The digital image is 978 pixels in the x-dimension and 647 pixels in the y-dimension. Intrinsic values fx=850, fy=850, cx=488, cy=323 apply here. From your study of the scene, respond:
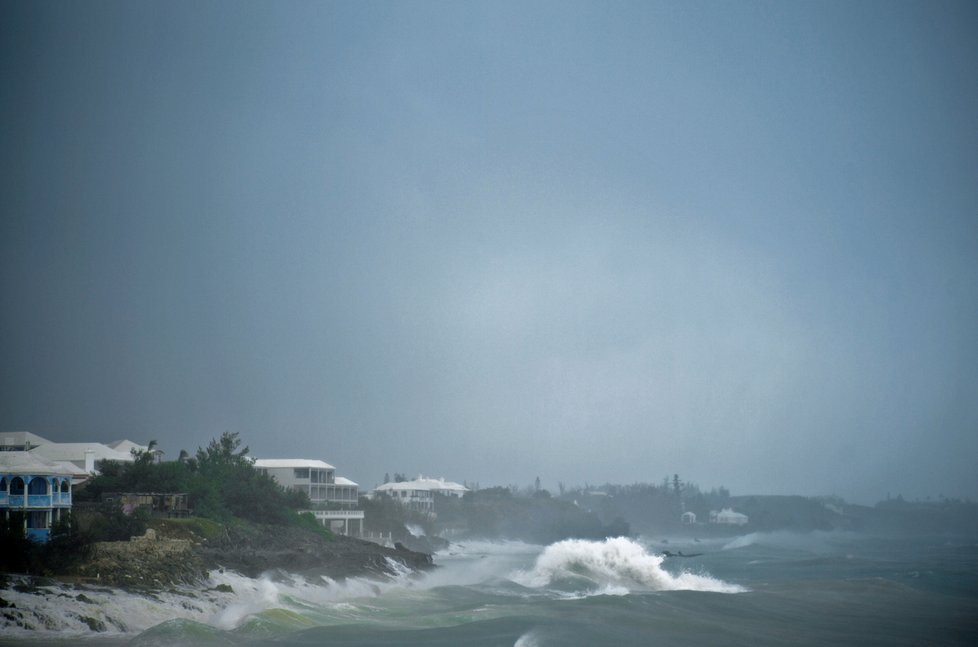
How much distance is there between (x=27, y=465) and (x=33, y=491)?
1.07 meters

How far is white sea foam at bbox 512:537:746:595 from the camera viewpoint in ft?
147

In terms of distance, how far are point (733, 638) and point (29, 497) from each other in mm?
26180

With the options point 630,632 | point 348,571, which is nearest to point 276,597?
point 348,571

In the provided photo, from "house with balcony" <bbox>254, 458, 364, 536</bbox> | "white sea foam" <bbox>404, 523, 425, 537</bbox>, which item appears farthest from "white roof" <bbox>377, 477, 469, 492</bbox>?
"house with balcony" <bbox>254, 458, 364, 536</bbox>

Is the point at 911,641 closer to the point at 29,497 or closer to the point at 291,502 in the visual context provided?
the point at 29,497

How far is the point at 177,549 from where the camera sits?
32375 millimetres

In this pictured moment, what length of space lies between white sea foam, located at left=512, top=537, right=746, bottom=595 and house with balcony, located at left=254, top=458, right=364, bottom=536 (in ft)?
75.1

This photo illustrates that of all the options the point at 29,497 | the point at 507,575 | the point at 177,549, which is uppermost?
the point at 29,497

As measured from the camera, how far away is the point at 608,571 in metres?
47.5

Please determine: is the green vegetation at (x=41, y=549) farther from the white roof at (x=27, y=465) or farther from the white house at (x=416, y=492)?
the white house at (x=416, y=492)

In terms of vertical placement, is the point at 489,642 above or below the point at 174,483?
below

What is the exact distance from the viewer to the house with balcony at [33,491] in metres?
31.8

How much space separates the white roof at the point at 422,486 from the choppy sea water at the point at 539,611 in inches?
2661

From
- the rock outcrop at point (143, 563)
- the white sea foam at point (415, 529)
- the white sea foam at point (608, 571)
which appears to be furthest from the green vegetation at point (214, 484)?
the white sea foam at point (415, 529)
